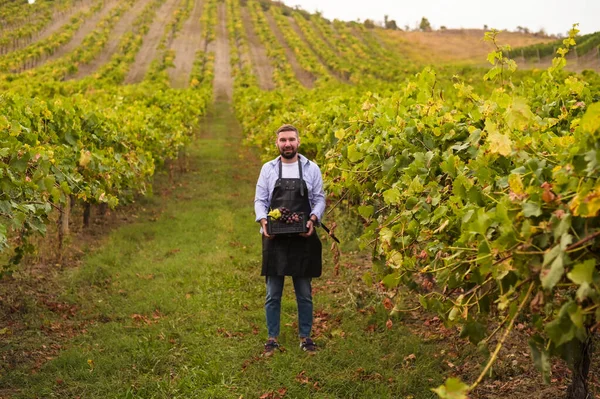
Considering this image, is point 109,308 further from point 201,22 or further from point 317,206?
point 201,22

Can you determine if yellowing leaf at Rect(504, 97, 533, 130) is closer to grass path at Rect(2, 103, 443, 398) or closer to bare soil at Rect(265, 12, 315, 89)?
grass path at Rect(2, 103, 443, 398)

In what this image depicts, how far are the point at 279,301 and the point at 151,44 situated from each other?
62.9m

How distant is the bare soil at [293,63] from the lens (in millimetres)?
52575

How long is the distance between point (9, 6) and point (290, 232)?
77245 mm

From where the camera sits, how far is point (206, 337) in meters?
5.85

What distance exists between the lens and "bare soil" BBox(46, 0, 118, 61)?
55781 mm

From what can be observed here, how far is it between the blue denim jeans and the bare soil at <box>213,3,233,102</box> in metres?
40.8

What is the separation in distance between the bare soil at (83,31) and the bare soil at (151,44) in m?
6.08

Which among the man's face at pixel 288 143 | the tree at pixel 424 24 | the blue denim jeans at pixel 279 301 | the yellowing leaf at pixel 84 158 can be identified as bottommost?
the blue denim jeans at pixel 279 301

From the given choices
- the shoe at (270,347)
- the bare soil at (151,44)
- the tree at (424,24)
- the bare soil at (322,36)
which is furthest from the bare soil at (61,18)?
the shoe at (270,347)

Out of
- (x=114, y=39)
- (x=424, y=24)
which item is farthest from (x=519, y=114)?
(x=424, y=24)

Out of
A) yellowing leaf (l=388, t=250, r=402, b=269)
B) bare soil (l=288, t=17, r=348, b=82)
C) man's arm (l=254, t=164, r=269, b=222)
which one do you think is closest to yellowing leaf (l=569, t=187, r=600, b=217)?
yellowing leaf (l=388, t=250, r=402, b=269)

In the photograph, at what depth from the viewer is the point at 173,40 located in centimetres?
6681

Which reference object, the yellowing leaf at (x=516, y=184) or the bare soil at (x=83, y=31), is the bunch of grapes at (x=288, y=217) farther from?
the bare soil at (x=83, y=31)
